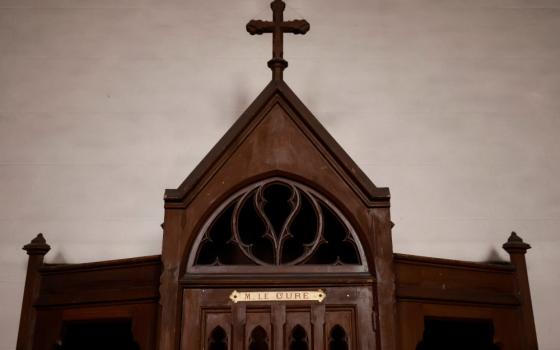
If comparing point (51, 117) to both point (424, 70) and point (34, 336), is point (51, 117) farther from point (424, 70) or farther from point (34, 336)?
point (424, 70)

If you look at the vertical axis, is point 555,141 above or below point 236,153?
above

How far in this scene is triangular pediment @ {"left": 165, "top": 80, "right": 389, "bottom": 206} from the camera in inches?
87.0

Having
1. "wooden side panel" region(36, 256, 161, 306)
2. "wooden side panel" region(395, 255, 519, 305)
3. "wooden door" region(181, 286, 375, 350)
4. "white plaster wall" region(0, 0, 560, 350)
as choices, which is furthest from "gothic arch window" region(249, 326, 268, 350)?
"white plaster wall" region(0, 0, 560, 350)

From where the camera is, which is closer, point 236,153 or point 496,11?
point 236,153

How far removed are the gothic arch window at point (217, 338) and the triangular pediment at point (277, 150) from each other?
1.54 feet

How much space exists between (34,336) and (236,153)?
3.80ft

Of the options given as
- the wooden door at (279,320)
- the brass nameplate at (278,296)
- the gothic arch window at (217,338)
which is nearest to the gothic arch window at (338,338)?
the wooden door at (279,320)

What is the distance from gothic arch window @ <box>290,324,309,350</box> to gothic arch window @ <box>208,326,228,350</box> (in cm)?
23

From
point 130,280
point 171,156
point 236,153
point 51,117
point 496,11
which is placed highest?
point 496,11

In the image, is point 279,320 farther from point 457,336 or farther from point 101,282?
point 457,336

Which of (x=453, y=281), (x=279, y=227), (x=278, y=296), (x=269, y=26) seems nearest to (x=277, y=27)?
(x=269, y=26)

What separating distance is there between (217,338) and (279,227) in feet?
1.71

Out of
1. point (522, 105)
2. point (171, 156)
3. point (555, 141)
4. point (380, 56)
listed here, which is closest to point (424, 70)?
point (380, 56)

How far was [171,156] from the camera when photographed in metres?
3.35
